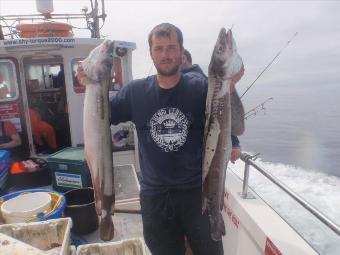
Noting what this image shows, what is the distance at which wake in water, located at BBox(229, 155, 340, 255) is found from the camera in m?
7.42

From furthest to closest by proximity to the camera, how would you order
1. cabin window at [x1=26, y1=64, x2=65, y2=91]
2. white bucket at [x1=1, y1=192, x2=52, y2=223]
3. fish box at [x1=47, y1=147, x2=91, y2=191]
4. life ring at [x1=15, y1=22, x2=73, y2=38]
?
cabin window at [x1=26, y1=64, x2=65, y2=91], life ring at [x1=15, y1=22, x2=73, y2=38], fish box at [x1=47, y1=147, x2=91, y2=191], white bucket at [x1=1, y1=192, x2=52, y2=223]

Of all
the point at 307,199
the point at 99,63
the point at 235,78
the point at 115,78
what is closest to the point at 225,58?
the point at 235,78

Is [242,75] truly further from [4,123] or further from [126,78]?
[4,123]

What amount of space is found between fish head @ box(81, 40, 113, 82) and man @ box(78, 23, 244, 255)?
360mm

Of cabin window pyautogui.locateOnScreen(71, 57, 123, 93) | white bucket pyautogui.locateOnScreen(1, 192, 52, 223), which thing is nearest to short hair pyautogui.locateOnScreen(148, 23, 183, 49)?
white bucket pyautogui.locateOnScreen(1, 192, 52, 223)

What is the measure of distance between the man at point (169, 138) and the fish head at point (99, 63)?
0.36m

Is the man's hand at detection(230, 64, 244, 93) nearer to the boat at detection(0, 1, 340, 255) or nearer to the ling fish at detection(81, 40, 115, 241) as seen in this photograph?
the ling fish at detection(81, 40, 115, 241)

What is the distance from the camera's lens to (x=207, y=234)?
104 inches

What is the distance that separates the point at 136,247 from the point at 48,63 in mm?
7212

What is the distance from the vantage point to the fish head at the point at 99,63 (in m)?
2.23

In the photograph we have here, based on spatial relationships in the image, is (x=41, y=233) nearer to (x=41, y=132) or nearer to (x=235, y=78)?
(x=235, y=78)

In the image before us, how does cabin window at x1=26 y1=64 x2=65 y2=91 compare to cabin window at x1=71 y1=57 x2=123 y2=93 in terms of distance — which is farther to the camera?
cabin window at x1=26 y1=64 x2=65 y2=91

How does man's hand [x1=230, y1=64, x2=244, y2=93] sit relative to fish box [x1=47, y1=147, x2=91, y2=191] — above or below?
above

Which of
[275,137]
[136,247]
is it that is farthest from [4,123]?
[275,137]
